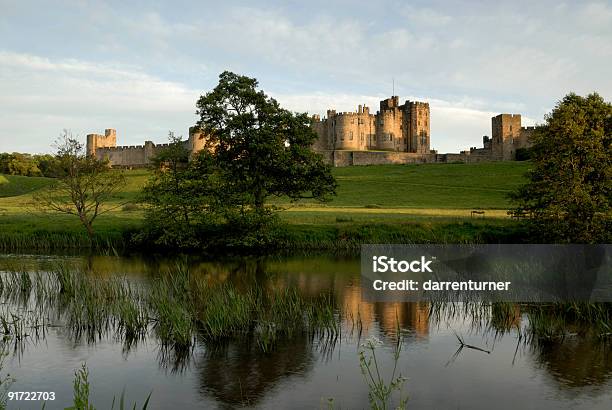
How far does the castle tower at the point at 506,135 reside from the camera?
87438 millimetres

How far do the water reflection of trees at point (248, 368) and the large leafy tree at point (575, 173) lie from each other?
12999mm

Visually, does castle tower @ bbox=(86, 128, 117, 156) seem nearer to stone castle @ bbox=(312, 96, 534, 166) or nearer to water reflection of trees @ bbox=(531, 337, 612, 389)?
stone castle @ bbox=(312, 96, 534, 166)

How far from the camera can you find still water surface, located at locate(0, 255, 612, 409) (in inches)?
411

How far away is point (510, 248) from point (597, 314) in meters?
13.1

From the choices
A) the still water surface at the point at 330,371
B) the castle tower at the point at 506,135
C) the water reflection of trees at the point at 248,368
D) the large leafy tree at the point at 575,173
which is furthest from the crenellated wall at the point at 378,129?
the water reflection of trees at the point at 248,368

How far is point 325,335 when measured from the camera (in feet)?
45.5

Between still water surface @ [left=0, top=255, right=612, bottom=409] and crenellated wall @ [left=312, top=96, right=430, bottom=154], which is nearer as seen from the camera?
still water surface @ [left=0, top=255, right=612, bottom=409]

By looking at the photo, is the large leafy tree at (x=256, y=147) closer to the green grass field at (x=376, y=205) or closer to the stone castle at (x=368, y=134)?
the green grass field at (x=376, y=205)

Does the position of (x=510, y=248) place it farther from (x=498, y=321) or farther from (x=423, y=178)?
(x=423, y=178)

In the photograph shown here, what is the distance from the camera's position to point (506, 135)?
8806 centimetres

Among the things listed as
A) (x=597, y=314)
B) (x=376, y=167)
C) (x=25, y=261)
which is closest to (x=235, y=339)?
(x=597, y=314)

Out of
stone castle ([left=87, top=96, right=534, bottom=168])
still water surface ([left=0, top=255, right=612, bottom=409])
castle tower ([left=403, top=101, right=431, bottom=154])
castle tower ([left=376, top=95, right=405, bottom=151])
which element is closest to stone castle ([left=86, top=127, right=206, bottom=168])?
stone castle ([left=87, top=96, right=534, bottom=168])

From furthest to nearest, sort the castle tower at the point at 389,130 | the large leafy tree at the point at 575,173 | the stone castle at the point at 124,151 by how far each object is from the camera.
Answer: the castle tower at the point at 389,130
the stone castle at the point at 124,151
the large leafy tree at the point at 575,173

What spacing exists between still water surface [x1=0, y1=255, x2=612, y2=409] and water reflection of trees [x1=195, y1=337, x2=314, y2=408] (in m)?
0.02
